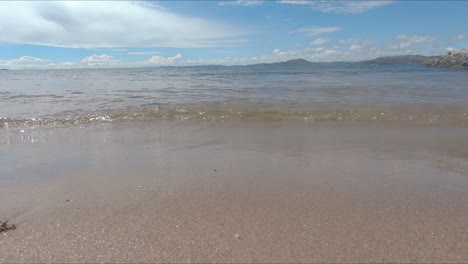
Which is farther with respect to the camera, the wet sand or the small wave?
the small wave

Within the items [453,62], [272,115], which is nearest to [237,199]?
[272,115]

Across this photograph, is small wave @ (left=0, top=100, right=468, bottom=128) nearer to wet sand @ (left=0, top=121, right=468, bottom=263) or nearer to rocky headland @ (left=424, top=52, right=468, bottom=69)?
wet sand @ (left=0, top=121, right=468, bottom=263)

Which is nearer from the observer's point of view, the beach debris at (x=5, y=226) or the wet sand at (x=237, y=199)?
the wet sand at (x=237, y=199)

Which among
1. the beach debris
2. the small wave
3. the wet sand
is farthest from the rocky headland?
the beach debris

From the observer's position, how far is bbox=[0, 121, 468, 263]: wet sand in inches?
131

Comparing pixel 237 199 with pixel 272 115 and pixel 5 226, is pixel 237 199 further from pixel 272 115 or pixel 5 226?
pixel 272 115

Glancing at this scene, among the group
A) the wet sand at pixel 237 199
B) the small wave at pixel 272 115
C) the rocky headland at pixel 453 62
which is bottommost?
the wet sand at pixel 237 199

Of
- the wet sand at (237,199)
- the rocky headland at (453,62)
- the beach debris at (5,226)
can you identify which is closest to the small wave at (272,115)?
the wet sand at (237,199)

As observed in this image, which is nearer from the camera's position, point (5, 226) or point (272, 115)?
point (5, 226)

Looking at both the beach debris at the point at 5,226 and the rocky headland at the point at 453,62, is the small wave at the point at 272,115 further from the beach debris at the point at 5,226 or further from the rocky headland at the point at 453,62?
the rocky headland at the point at 453,62

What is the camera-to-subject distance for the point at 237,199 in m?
4.57

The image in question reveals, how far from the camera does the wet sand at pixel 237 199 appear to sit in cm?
333

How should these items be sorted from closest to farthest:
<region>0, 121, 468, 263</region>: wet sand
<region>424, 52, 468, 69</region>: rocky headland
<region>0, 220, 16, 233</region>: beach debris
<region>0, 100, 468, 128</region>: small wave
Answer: <region>0, 121, 468, 263</region>: wet sand < <region>0, 220, 16, 233</region>: beach debris < <region>0, 100, 468, 128</region>: small wave < <region>424, 52, 468, 69</region>: rocky headland

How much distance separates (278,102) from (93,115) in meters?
7.33
